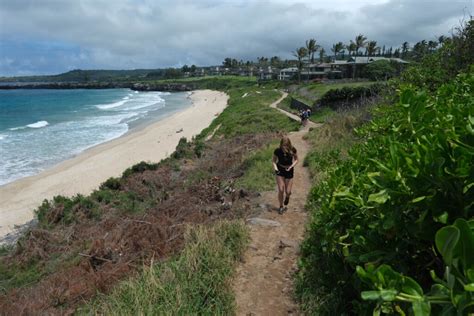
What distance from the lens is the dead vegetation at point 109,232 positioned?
640 centimetres

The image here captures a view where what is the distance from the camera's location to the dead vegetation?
21.0 feet

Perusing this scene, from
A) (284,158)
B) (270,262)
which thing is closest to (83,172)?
(284,158)

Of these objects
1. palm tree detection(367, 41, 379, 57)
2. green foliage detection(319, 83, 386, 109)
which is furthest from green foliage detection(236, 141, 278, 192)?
palm tree detection(367, 41, 379, 57)

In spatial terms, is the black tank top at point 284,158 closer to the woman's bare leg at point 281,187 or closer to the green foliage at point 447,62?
the woman's bare leg at point 281,187

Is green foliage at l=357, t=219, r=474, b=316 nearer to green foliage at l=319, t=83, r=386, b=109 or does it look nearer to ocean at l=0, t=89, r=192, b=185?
ocean at l=0, t=89, r=192, b=185

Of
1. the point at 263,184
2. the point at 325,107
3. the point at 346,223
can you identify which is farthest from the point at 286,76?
the point at 346,223

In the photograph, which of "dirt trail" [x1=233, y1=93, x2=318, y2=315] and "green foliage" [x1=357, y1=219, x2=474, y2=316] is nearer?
"green foliage" [x1=357, y1=219, x2=474, y2=316]

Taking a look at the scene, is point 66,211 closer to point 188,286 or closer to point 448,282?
point 188,286

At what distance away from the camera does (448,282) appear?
4.68 ft

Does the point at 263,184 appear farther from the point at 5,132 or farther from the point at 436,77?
the point at 5,132

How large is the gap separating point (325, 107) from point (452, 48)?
2023 cm

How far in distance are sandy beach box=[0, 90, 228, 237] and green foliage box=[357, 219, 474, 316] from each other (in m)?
15.1

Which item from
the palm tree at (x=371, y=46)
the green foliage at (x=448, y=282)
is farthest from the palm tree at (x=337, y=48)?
the green foliage at (x=448, y=282)

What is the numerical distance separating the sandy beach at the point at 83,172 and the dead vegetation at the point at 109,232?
3.94 meters
